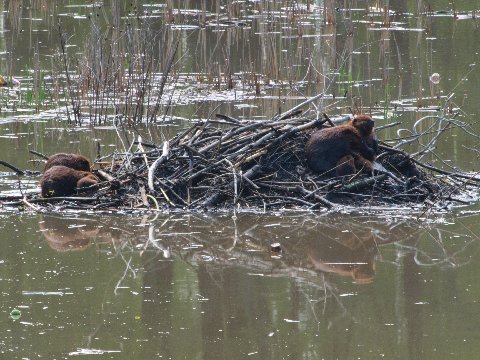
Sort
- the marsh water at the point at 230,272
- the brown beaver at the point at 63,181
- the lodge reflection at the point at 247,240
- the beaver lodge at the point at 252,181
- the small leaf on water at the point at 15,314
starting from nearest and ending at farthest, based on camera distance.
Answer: the marsh water at the point at 230,272
the small leaf on water at the point at 15,314
the lodge reflection at the point at 247,240
the beaver lodge at the point at 252,181
the brown beaver at the point at 63,181

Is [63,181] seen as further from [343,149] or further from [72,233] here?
[343,149]

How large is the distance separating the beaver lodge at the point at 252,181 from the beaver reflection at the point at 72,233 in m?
0.29

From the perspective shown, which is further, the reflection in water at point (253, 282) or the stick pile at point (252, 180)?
the stick pile at point (252, 180)

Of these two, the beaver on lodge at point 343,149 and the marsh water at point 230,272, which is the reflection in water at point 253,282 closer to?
the marsh water at point 230,272

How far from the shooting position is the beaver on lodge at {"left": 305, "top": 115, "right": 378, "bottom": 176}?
7.78m

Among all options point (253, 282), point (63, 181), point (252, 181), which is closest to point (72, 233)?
point (63, 181)

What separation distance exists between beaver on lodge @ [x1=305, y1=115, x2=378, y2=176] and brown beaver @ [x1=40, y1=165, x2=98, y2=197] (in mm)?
1686

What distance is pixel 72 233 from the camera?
7.20 m

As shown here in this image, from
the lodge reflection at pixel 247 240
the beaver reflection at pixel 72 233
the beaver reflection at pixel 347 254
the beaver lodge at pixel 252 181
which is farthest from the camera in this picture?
the beaver lodge at pixel 252 181

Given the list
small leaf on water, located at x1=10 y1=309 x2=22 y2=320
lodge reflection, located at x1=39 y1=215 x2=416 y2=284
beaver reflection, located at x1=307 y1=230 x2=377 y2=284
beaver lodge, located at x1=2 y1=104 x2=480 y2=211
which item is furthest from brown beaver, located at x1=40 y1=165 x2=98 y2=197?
small leaf on water, located at x1=10 y1=309 x2=22 y2=320

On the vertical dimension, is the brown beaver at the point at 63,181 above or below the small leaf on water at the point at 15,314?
above

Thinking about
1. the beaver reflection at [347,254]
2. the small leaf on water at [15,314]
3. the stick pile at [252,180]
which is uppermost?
the stick pile at [252,180]

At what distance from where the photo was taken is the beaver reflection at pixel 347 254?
6.25 m

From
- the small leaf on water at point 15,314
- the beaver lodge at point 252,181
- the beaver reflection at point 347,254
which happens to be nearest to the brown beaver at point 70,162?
the beaver lodge at point 252,181
